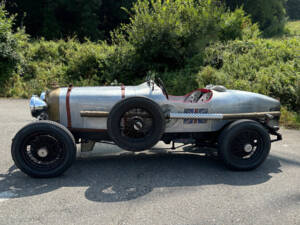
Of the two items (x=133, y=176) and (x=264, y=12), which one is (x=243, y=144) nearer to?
(x=133, y=176)

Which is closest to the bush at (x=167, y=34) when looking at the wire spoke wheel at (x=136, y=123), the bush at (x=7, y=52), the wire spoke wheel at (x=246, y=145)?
the bush at (x=7, y=52)

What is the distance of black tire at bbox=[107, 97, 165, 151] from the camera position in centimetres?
427

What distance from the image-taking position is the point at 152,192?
157 inches

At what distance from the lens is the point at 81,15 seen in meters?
30.1

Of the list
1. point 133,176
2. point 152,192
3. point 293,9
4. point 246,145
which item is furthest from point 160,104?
point 293,9

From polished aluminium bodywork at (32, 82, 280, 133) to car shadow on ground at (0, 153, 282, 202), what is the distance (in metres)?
0.62

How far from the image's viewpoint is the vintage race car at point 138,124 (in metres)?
4.23

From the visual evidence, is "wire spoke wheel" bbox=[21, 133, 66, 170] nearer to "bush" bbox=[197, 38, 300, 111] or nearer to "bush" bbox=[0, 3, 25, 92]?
"bush" bbox=[197, 38, 300, 111]

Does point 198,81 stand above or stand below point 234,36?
below

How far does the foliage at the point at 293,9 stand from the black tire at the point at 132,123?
5403cm

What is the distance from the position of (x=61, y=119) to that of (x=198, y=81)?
726 centimetres

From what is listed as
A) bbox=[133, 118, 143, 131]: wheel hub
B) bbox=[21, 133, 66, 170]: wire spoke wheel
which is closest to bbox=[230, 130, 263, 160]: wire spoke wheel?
bbox=[133, 118, 143, 131]: wheel hub

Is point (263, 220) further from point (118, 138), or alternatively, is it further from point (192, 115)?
point (118, 138)

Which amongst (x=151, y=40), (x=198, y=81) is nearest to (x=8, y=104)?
(x=151, y=40)
